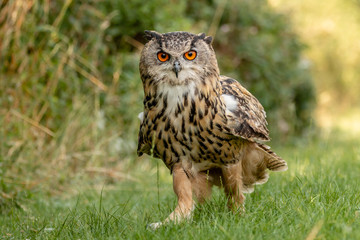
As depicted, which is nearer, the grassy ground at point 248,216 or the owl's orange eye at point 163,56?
the grassy ground at point 248,216

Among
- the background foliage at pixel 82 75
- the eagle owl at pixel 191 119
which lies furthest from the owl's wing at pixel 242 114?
the background foliage at pixel 82 75

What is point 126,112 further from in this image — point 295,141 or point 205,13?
point 295,141

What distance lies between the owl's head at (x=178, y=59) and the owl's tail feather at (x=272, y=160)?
0.79m

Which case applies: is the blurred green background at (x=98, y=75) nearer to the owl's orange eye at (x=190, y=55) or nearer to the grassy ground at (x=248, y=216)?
the grassy ground at (x=248, y=216)

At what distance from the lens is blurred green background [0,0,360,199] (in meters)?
6.00

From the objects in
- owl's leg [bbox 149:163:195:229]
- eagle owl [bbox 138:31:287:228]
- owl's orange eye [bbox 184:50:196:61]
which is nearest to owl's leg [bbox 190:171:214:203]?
eagle owl [bbox 138:31:287:228]

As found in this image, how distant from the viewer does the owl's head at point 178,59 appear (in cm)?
364

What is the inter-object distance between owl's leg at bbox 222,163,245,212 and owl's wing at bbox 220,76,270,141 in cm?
27

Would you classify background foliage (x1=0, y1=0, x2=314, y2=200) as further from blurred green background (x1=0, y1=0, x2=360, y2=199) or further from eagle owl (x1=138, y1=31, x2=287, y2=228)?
eagle owl (x1=138, y1=31, x2=287, y2=228)

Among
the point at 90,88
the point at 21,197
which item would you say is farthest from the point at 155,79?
the point at 90,88

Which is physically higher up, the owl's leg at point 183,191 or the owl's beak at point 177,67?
the owl's beak at point 177,67

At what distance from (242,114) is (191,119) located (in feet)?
1.57

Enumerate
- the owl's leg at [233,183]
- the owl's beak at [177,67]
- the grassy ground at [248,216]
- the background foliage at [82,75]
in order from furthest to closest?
1. the background foliage at [82,75]
2. the owl's leg at [233,183]
3. the owl's beak at [177,67]
4. the grassy ground at [248,216]

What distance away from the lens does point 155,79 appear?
376cm
